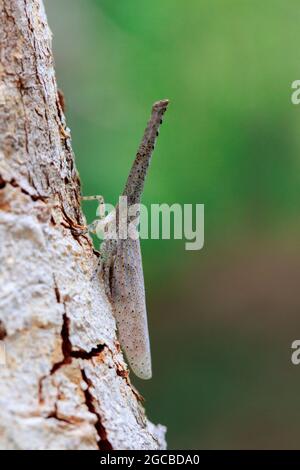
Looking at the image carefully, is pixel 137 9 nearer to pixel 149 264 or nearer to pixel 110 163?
pixel 110 163

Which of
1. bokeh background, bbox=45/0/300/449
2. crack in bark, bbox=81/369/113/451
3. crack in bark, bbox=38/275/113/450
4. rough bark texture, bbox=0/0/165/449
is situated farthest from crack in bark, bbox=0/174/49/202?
bokeh background, bbox=45/0/300/449

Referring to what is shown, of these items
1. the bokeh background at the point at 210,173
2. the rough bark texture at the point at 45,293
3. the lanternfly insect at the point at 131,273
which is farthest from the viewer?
the bokeh background at the point at 210,173

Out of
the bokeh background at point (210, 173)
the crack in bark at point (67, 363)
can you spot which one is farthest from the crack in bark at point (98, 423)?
the bokeh background at point (210, 173)

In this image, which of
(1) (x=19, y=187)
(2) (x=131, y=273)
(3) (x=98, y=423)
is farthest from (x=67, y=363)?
(2) (x=131, y=273)

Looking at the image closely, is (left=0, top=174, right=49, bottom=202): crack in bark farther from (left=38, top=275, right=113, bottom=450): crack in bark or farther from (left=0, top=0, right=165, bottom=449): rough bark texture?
(left=38, top=275, right=113, bottom=450): crack in bark

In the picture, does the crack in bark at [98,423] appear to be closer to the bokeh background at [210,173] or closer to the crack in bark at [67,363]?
the crack in bark at [67,363]

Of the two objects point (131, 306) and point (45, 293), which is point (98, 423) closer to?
point (45, 293)
